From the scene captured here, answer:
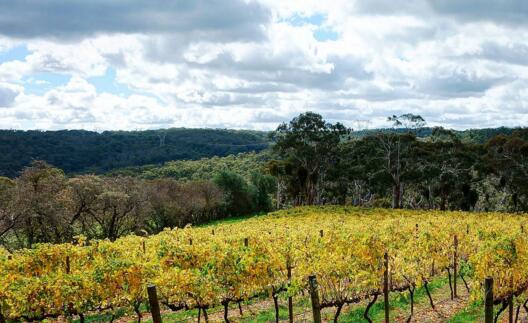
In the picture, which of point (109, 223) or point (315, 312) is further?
point (109, 223)

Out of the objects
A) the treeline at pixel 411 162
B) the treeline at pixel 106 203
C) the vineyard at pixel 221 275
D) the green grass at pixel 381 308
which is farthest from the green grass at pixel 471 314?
the treeline at pixel 411 162

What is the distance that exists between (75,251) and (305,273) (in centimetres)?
772

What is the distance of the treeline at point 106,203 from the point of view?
122 feet

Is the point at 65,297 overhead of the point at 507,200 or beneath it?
overhead

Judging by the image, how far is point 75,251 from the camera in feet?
→ 45.5

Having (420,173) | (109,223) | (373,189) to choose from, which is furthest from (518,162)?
(109,223)

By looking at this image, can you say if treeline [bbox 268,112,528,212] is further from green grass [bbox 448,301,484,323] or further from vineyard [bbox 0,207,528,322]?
vineyard [bbox 0,207,528,322]

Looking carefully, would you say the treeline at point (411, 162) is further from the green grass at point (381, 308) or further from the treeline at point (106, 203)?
the green grass at point (381, 308)

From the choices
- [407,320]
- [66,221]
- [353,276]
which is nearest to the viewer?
[353,276]

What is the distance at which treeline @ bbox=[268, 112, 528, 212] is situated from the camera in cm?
5506

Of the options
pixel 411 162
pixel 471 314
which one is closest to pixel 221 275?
pixel 471 314

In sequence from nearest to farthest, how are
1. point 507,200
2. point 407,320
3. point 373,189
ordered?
1. point 407,320
2. point 507,200
3. point 373,189

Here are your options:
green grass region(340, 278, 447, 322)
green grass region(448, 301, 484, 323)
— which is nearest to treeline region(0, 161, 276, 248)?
green grass region(340, 278, 447, 322)

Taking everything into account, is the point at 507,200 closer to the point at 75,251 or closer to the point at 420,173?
the point at 420,173
